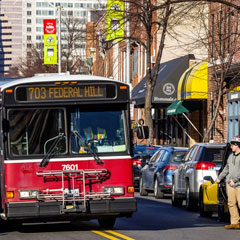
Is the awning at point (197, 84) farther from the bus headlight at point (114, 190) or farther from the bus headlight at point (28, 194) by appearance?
the bus headlight at point (28, 194)

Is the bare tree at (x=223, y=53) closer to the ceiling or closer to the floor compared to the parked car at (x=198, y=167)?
closer to the ceiling

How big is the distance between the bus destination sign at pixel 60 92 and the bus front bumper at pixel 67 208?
6.17 ft

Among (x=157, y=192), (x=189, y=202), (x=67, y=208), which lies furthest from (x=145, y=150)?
(x=67, y=208)

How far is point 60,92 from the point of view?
51.3 ft

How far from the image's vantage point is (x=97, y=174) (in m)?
15.4

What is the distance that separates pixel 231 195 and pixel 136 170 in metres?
15.3

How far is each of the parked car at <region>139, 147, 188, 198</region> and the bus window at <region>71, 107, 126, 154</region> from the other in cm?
907

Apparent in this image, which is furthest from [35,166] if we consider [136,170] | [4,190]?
[136,170]

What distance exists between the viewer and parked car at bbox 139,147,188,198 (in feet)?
85.1

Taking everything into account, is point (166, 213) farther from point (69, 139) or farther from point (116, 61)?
point (116, 61)

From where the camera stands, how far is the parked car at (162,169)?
25953 millimetres

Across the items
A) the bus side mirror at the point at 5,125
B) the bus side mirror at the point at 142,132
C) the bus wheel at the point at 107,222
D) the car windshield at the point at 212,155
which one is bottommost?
the bus wheel at the point at 107,222

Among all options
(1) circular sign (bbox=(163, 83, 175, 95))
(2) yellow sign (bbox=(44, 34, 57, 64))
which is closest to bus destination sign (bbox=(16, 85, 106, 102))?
(1) circular sign (bbox=(163, 83, 175, 95))

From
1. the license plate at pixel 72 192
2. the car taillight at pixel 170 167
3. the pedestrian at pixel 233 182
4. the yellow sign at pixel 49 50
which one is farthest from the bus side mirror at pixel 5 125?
the yellow sign at pixel 49 50
